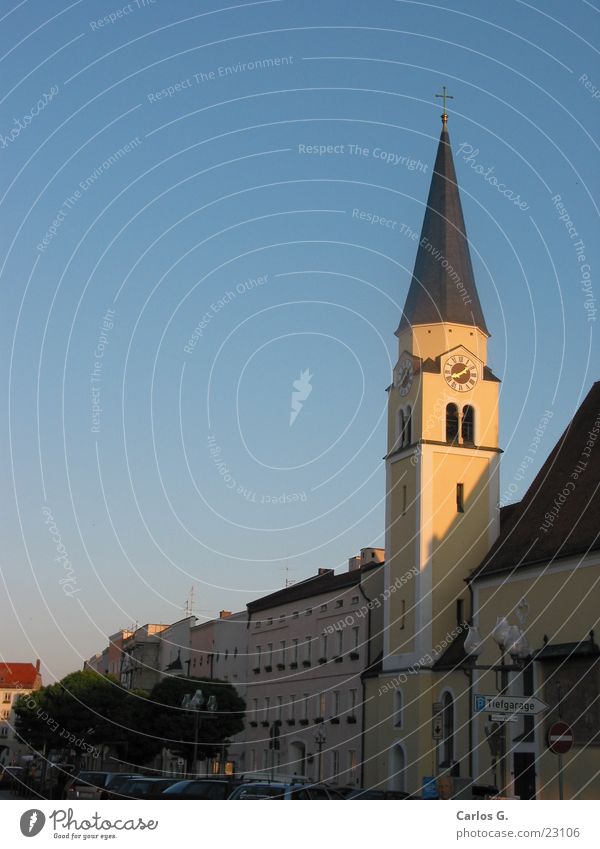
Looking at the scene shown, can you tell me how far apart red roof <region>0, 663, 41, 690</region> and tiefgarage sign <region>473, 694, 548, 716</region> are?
10674cm

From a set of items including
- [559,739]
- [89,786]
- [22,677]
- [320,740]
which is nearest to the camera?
[559,739]

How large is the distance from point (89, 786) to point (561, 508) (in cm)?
1982

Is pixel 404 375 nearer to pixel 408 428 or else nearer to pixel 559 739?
pixel 408 428

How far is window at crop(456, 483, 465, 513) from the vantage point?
46094 mm

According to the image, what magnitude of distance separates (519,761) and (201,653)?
44.3 meters

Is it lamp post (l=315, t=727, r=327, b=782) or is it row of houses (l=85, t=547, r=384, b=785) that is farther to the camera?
row of houses (l=85, t=547, r=384, b=785)

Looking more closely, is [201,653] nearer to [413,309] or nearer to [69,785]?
[413,309]

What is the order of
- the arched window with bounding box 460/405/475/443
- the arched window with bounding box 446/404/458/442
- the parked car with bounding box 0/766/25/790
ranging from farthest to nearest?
the parked car with bounding box 0/766/25/790, the arched window with bounding box 460/405/475/443, the arched window with bounding box 446/404/458/442

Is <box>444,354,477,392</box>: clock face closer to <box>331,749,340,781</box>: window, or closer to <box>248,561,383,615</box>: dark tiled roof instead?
<box>248,561,383,615</box>: dark tiled roof

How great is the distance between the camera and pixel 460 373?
157ft

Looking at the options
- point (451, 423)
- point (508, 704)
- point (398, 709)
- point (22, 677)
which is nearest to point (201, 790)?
Answer: point (508, 704)

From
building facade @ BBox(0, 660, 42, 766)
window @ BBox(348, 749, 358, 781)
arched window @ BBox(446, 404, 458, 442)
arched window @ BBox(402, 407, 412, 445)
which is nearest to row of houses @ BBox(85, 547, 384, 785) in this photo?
window @ BBox(348, 749, 358, 781)

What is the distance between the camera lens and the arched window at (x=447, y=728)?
138ft
